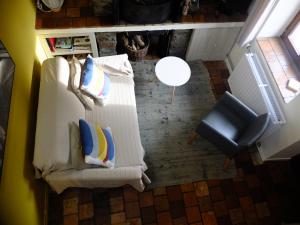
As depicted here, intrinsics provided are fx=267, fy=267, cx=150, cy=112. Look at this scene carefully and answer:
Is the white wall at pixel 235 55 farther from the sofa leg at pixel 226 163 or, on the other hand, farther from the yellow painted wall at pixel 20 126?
the yellow painted wall at pixel 20 126

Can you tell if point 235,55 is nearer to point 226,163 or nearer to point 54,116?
point 226,163

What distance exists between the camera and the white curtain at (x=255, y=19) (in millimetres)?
2449

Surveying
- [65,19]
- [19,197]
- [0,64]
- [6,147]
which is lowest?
[19,197]

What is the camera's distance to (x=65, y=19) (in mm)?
2650

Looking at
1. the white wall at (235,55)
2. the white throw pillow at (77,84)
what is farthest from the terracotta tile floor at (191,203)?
the white wall at (235,55)

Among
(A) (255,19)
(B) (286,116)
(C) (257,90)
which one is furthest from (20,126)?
(A) (255,19)

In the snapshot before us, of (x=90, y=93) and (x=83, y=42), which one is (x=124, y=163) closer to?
(x=90, y=93)

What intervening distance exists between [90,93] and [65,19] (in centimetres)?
88

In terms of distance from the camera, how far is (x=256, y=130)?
2254 millimetres

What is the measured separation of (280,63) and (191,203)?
1578 mm

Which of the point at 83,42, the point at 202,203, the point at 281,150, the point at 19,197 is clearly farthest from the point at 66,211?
the point at 281,150

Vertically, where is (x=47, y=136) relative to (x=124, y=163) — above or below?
above

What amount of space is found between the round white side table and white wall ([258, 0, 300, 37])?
835mm

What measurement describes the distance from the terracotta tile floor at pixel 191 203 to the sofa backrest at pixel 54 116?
2.06 ft
